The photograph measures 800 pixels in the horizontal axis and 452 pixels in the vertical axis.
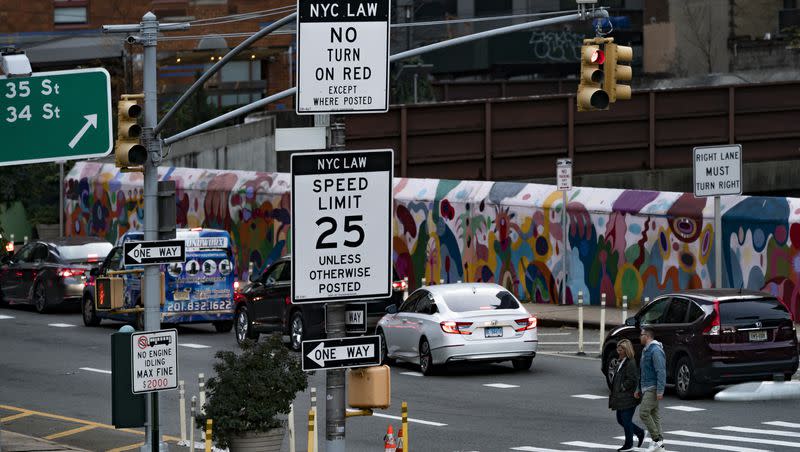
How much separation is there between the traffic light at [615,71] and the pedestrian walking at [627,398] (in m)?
4.13

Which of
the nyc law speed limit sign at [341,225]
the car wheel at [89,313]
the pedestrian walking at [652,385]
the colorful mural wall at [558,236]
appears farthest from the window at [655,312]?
the car wheel at [89,313]

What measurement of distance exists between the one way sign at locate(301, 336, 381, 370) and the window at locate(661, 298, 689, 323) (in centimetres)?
1289

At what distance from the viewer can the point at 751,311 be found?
22.1m

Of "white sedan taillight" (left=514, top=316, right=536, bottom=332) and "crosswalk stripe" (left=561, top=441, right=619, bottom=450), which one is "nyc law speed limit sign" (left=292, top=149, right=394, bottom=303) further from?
"white sedan taillight" (left=514, top=316, right=536, bottom=332)

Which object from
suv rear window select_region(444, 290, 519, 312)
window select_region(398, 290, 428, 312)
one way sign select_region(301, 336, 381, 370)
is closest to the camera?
one way sign select_region(301, 336, 381, 370)

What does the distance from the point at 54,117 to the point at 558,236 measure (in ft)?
79.2

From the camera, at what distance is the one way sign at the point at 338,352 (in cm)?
1006

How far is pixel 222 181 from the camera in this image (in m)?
46.1

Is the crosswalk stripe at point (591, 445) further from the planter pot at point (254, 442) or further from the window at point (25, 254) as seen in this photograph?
the window at point (25, 254)

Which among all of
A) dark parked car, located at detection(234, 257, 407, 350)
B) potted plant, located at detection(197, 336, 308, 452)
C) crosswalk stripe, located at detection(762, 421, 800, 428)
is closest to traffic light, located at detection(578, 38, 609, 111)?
crosswalk stripe, located at detection(762, 421, 800, 428)

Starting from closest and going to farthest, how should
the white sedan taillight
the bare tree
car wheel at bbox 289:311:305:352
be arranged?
the white sedan taillight < car wheel at bbox 289:311:305:352 < the bare tree

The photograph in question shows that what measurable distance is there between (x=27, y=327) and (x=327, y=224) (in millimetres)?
26890

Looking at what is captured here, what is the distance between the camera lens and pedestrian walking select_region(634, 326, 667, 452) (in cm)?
1791

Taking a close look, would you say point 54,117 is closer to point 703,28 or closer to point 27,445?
point 27,445
